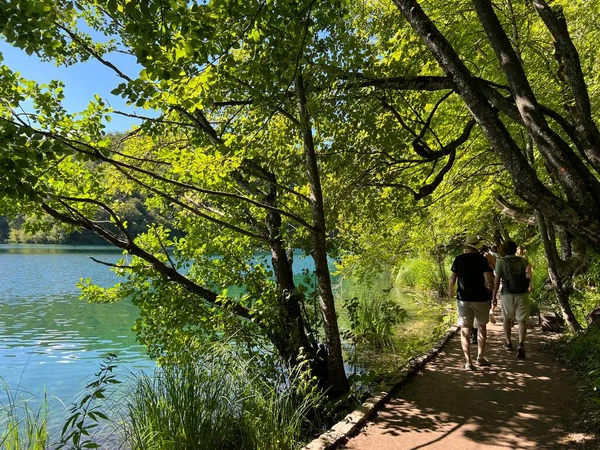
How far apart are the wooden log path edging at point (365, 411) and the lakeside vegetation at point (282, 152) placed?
435 mm

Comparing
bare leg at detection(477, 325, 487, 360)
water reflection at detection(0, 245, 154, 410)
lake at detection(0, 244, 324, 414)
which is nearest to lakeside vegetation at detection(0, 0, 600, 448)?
bare leg at detection(477, 325, 487, 360)

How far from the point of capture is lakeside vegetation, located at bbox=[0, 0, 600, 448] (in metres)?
3.23

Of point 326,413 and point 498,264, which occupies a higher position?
point 498,264

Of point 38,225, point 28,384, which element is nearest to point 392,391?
point 38,225

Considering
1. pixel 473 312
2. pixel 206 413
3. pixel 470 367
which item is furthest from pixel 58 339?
pixel 473 312

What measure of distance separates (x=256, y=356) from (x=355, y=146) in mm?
3046

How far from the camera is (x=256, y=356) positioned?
5.74m

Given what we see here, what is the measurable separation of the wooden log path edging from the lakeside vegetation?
43cm

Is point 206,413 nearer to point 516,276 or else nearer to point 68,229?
point 68,229

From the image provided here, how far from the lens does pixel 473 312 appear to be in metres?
5.60

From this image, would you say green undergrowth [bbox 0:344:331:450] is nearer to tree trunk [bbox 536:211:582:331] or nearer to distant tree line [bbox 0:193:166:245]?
distant tree line [bbox 0:193:166:245]

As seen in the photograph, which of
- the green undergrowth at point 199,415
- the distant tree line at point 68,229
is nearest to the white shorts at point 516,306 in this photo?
the green undergrowth at point 199,415

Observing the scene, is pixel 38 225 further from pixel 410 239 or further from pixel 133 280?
pixel 410 239

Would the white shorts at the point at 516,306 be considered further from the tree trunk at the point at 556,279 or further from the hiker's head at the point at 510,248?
the tree trunk at the point at 556,279
